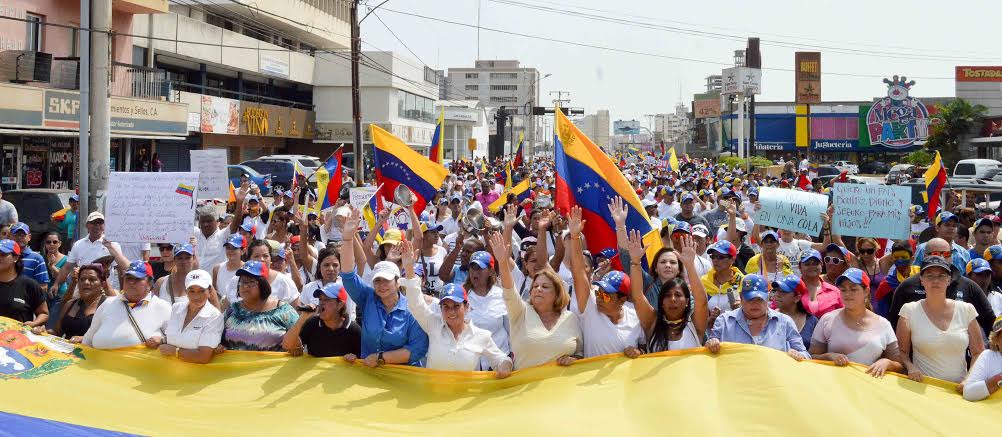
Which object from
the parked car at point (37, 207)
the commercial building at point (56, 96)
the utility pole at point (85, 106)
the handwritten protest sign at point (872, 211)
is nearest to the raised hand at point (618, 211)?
the handwritten protest sign at point (872, 211)

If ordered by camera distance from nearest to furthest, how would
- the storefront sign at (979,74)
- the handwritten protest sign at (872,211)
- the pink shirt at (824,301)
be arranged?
the pink shirt at (824,301) < the handwritten protest sign at (872,211) < the storefront sign at (979,74)

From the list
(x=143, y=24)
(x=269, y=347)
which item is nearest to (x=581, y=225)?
(x=269, y=347)

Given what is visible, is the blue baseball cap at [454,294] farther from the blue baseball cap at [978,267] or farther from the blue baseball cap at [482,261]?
the blue baseball cap at [978,267]

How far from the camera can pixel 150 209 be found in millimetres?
9344

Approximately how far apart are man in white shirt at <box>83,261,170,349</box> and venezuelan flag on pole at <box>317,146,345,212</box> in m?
5.68

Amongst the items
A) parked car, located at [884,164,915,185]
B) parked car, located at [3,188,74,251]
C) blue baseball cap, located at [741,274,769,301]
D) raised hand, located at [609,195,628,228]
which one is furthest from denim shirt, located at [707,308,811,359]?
parked car, located at [884,164,915,185]

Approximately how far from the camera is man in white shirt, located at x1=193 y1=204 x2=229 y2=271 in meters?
10.1

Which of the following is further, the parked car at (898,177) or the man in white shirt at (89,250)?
the parked car at (898,177)

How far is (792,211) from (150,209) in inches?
253

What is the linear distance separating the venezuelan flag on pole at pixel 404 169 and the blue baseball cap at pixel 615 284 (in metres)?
4.72

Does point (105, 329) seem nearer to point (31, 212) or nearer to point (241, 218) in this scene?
point (241, 218)

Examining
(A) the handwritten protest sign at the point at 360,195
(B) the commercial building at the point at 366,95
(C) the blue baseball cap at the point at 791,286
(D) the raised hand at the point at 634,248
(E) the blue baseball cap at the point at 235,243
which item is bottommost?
(C) the blue baseball cap at the point at 791,286

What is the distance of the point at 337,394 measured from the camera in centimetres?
607

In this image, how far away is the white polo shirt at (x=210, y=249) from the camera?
10070 millimetres
